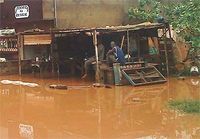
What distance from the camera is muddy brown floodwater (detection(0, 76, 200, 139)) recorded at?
941 centimetres

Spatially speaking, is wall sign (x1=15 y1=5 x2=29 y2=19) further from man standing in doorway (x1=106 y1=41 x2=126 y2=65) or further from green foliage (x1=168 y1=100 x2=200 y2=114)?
green foliage (x1=168 y1=100 x2=200 y2=114)

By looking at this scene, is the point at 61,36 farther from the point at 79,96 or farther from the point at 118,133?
the point at 118,133

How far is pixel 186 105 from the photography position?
38.9 ft

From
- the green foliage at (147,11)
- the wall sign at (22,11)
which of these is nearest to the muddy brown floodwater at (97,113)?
the green foliage at (147,11)

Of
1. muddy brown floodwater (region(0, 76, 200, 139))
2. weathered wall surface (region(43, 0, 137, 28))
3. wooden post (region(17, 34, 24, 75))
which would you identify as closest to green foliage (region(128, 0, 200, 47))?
weathered wall surface (region(43, 0, 137, 28))

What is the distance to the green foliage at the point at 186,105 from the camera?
1123 centimetres

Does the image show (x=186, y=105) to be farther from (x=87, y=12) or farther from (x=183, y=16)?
(x=87, y=12)

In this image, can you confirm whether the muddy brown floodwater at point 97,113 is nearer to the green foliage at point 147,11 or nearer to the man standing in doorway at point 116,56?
the man standing in doorway at point 116,56

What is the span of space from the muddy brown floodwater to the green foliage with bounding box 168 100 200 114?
0.99 ft

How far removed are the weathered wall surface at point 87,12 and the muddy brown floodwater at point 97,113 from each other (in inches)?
262

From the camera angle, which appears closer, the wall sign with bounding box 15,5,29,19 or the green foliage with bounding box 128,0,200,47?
the green foliage with bounding box 128,0,200,47

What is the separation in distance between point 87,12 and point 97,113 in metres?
13.0

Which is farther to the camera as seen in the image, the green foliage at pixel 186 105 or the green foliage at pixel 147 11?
the green foliage at pixel 147 11

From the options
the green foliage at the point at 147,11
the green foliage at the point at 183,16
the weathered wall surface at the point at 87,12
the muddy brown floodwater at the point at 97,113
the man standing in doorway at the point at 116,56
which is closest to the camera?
the muddy brown floodwater at the point at 97,113
